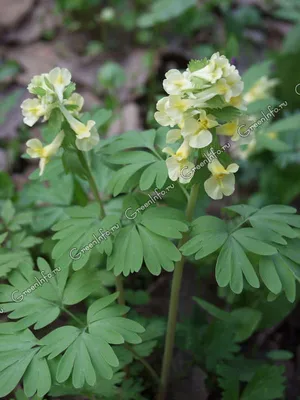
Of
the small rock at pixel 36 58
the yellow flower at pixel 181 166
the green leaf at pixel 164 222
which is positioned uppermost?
the yellow flower at pixel 181 166

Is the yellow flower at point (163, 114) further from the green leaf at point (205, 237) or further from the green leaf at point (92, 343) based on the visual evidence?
the green leaf at point (92, 343)

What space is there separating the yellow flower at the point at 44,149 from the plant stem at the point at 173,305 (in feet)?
1.28

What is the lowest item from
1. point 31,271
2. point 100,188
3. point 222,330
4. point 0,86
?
point 222,330

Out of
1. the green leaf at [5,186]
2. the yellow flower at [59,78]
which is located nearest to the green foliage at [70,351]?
the yellow flower at [59,78]

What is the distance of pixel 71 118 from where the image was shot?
4.27 feet

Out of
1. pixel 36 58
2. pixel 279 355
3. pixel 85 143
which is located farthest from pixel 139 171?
pixel 36 58

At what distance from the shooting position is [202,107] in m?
1.18

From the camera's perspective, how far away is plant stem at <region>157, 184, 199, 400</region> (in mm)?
1342

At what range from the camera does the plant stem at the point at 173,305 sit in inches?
52.8

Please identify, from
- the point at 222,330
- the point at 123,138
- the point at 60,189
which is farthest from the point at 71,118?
the point at 222,330

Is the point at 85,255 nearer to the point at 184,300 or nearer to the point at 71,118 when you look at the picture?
the point at 71,118

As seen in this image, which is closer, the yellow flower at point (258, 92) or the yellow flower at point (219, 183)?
the yellow flower at point (219, 183)

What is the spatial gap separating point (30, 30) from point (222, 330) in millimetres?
2988

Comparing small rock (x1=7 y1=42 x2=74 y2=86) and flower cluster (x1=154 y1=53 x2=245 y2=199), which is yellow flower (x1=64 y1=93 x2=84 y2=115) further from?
small rock (x1=7 y1=42 x2=74 y2=86)
